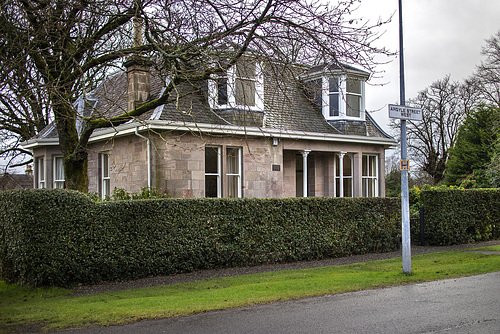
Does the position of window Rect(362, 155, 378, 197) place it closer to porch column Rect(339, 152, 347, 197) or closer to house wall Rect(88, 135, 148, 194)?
porch column Rect(339, 152, 347, 197)

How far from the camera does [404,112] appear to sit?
1124 cm

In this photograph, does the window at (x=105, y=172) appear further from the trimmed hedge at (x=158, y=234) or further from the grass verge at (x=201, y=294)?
the grass verge at (x=201, y=294)

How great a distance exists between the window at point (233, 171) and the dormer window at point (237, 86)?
A: 69.4 inches

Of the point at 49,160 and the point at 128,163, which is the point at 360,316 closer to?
the point at 128,163

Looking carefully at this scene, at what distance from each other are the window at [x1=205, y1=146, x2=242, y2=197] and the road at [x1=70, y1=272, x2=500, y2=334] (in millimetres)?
8634

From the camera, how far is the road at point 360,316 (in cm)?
664

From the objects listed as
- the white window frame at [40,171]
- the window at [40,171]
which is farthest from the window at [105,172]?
the window at [40,171]

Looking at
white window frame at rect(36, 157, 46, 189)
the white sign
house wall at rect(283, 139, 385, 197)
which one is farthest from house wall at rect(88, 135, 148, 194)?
the white sign

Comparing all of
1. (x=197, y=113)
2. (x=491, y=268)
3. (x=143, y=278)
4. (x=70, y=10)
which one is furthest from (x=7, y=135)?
(x=491, y=268)

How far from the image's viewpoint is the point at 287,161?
67.0 ft

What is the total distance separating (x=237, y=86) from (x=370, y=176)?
9.53 meters

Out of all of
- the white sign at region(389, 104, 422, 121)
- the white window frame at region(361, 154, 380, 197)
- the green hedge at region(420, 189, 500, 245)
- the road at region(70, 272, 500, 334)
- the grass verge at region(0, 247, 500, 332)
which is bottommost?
the grass verge at region(0, 247, 500, 332)

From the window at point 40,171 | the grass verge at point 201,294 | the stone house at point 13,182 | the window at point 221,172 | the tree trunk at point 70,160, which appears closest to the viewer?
the grass verge at point 201,294

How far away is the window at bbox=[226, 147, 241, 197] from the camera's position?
A: 57.0 feet
